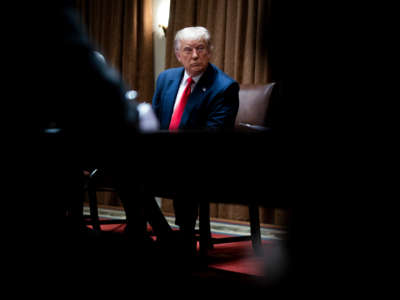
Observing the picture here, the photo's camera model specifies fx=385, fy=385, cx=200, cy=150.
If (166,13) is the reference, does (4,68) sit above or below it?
below

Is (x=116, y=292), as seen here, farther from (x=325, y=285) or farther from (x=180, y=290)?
(x=325, y=285)

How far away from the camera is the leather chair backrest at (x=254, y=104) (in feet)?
7.59

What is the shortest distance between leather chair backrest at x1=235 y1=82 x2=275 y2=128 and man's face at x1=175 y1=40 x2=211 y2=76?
318mm

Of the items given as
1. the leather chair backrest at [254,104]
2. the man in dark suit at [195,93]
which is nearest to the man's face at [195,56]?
the man in dark suit at [195,93]

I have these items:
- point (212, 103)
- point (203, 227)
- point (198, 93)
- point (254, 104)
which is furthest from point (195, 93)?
point (203, 227)

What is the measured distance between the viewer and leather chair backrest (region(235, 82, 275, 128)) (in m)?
2.31

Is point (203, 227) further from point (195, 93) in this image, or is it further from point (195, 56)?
point (195, 56)

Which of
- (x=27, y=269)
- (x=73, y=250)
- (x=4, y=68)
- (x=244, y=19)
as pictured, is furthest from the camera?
(x=244, y=19)

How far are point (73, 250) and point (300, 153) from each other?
664 millimetres

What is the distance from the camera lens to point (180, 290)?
0.85 m

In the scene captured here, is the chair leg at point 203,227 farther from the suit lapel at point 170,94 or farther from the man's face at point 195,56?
the man's face at point 195,56

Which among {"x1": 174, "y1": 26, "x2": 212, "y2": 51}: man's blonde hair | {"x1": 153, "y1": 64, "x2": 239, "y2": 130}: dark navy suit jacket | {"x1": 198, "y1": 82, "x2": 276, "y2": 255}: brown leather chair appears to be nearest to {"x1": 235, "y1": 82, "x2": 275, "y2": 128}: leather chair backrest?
{"x1": 198, "y1": 82, "x2": 276, "y2": 255}: brown leather chair

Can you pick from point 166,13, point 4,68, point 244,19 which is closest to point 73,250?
point 4,68

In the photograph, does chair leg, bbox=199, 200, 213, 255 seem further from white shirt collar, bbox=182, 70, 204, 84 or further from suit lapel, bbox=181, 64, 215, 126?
white shirt collar, bbox=182, 70, 204, 84
